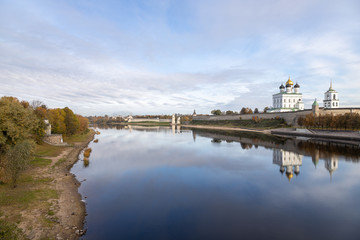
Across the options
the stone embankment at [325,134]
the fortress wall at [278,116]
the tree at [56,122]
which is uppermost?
the fortress wall at [278,116]

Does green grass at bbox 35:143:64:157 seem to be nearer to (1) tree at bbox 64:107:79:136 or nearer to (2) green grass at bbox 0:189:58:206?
(2) green grass at bbox 0:189:58:206

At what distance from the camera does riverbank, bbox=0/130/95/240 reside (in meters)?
6.37

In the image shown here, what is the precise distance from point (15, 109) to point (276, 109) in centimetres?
6461

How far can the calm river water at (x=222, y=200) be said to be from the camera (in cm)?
715

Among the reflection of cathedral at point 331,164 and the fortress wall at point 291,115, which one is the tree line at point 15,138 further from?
the fortress wall at point 291,115

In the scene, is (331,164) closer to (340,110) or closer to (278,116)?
(340,110)

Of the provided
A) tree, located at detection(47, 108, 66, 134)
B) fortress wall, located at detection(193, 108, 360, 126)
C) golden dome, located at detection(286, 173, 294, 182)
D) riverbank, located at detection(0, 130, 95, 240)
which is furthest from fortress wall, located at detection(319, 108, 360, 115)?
tree, located at detection(47, 108, 66, 134)

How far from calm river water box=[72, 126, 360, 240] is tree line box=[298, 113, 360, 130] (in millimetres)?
18661

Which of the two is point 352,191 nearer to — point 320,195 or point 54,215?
point 320,195

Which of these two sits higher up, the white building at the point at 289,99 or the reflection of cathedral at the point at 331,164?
the white building at the point at 289,99

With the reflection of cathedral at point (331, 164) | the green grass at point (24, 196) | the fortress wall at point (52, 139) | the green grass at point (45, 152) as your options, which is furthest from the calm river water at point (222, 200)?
the fortress wall at point (52, 139)

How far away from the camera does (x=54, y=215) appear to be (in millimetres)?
7438

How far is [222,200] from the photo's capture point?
380 inches

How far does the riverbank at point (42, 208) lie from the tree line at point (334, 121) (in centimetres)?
3706
